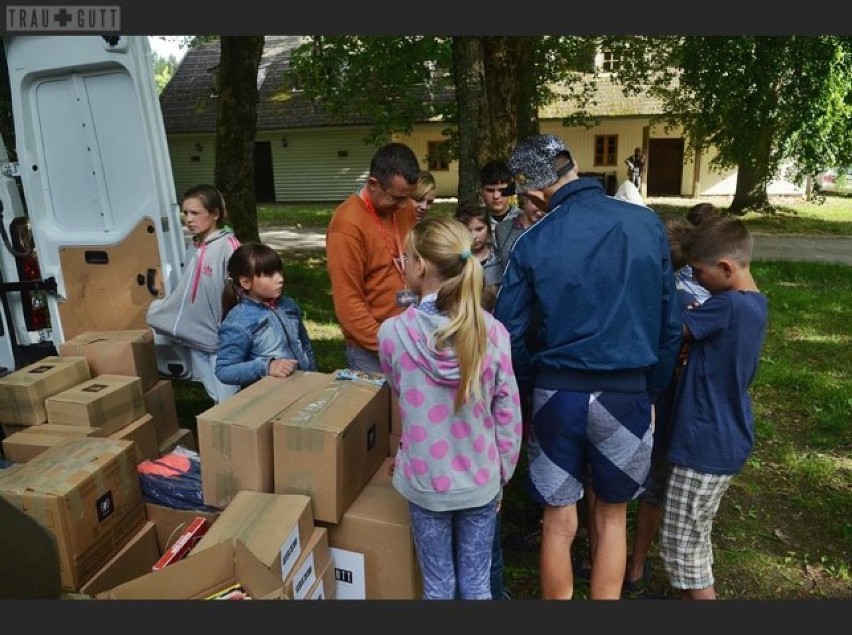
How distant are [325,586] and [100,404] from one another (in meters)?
1.48

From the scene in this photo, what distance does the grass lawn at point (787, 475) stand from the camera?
9.82ft

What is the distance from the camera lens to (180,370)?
3869 millimetres

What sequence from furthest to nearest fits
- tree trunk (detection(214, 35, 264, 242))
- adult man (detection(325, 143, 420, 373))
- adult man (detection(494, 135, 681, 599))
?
tree trunk (detection(214, 35, 264, 242))
adult man (detection(325, 143, 420, 373))
adult man (detection(494, 135, 681, 599))

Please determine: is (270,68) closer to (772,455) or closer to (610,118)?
(610,118)

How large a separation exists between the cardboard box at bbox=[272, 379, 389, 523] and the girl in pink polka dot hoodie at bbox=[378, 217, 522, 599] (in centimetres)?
28

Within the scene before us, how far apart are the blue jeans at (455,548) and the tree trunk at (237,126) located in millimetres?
6537

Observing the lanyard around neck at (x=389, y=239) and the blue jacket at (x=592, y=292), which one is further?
the lanyard around neck at (x=389, y=239)

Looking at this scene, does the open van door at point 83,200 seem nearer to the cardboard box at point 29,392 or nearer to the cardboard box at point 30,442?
the cardboard box at point 29,392

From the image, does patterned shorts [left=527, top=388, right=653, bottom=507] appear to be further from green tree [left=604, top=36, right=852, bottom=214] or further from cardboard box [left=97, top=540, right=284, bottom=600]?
green tree [left=604, top=36, right=852, bottom=214]

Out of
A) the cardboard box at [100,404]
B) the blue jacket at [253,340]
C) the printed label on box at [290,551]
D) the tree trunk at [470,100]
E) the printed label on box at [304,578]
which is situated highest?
the tree trunk at [470,100]

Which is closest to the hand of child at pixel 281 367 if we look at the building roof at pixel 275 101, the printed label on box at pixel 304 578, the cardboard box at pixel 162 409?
the printed label on box at pixel 304 578

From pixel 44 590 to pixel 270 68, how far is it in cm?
2533

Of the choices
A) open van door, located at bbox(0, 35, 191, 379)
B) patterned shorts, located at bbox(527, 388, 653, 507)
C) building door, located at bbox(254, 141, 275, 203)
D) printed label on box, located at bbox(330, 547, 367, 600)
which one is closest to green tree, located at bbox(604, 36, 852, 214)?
patterned shorts, located at bbox(527, 388, 653, 507)

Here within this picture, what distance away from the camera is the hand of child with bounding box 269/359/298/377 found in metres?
2.94
